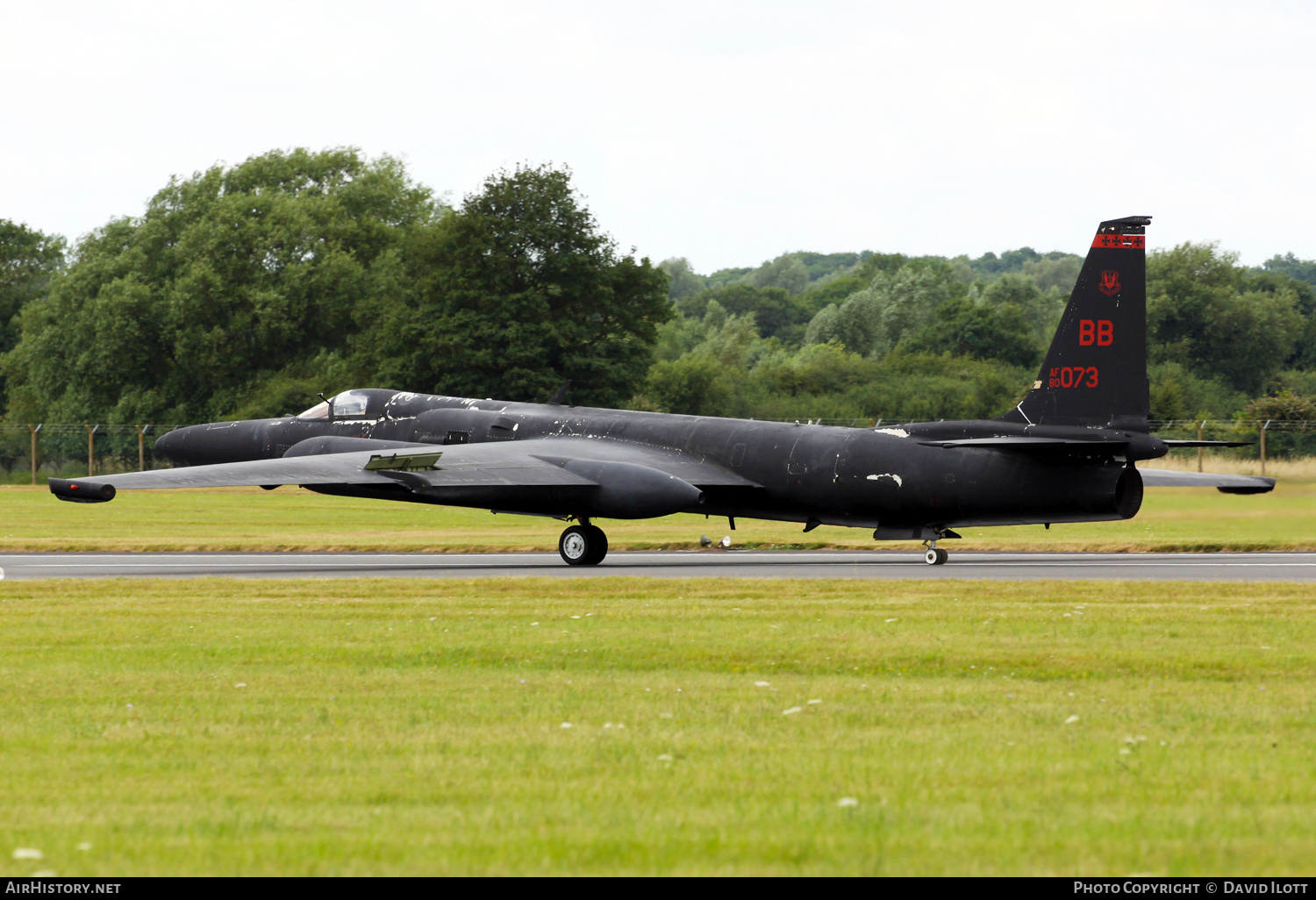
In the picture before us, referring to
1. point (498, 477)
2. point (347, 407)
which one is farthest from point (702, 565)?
point (347, 407)

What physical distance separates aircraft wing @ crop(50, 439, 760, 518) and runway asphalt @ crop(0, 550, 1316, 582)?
1.16 m

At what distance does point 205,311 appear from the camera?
283 feet

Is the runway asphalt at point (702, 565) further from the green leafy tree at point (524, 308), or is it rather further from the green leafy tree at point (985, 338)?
the green leafy tree at point (985, 338)

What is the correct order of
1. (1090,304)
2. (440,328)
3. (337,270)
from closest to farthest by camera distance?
1. (1090,304)
2. (440,328)
3. (337,270)

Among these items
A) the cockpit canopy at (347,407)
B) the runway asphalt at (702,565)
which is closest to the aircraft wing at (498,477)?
the runway asphalt at (702,565)

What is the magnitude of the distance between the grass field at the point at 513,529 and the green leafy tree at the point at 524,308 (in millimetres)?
16735

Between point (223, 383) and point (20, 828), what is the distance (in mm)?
83956

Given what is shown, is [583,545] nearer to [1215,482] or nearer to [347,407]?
[347,407]

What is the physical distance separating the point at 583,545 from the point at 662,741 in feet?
57.2

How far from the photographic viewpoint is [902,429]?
25.4 meters
